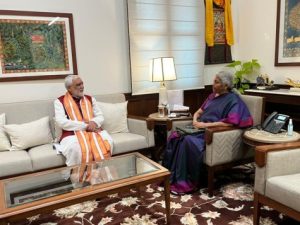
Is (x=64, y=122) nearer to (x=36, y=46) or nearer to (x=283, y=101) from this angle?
(x=36, y=46)

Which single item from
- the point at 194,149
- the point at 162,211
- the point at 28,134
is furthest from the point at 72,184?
the point at 194,149

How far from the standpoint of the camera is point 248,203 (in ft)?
7.63

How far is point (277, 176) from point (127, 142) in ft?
4.84

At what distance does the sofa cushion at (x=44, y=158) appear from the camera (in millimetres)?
2436

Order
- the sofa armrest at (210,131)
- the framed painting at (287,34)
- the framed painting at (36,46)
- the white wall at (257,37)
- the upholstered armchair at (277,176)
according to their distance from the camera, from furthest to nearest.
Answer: the white wall at (257,37)
the framed painting at (287,34)
the framed painting at (36,46)
the sofa armrest at (210,131)
the upholstered armchair at (277,176)

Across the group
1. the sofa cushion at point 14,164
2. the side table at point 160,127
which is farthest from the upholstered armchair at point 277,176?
the sofa cushion at point 14,164

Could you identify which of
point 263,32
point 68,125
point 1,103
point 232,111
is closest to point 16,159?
point 68,125

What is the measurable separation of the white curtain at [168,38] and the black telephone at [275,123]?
161 cm

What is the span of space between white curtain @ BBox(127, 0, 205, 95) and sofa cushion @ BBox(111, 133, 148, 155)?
79 centimetres

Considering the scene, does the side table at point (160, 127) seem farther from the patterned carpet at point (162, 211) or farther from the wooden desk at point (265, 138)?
the wooden desk at point (265, 138)

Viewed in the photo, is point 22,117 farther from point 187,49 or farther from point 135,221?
point 187,49

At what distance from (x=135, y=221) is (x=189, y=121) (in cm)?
140

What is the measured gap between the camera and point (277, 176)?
1861mm

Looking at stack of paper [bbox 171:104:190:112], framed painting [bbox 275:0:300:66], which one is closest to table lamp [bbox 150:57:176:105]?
stack of paper [bbox 171:104:190:112]
